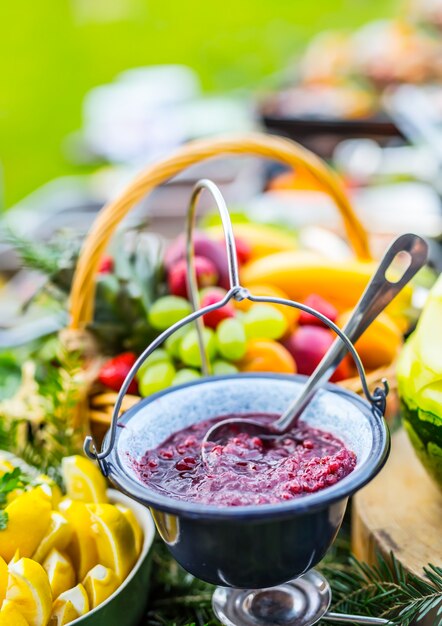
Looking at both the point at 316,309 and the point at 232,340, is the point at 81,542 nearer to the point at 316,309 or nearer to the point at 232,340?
the point at 232,340

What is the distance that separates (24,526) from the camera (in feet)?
2.54

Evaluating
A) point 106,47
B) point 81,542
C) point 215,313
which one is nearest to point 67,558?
point 81,542

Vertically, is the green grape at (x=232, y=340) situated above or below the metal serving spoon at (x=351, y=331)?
below

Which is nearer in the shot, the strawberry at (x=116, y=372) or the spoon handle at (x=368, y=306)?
the spoon handle at (x=368, y=306)

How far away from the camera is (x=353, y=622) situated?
805mm

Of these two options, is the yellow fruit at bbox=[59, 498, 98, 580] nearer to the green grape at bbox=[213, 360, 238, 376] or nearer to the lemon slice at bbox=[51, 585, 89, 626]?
the lemon slice at bbox=[51, 585, 89, 626]

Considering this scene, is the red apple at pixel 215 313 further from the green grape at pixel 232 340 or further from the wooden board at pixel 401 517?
the wooden board at pixel 401 517

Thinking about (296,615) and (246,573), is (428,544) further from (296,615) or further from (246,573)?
(246,573)

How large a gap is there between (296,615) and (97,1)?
5.79 meters

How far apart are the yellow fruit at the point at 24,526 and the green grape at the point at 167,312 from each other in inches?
15.3

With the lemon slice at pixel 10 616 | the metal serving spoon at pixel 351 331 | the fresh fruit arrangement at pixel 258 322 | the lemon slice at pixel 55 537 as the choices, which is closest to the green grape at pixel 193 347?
the fresh fruit arrangement at pixel 258 322

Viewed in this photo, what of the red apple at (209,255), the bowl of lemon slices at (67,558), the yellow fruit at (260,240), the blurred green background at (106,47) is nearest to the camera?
the bowl of lemon slices at (67,558)

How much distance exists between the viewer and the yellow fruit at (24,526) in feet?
2.53

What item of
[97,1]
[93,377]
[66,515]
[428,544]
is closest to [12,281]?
[93,377]
